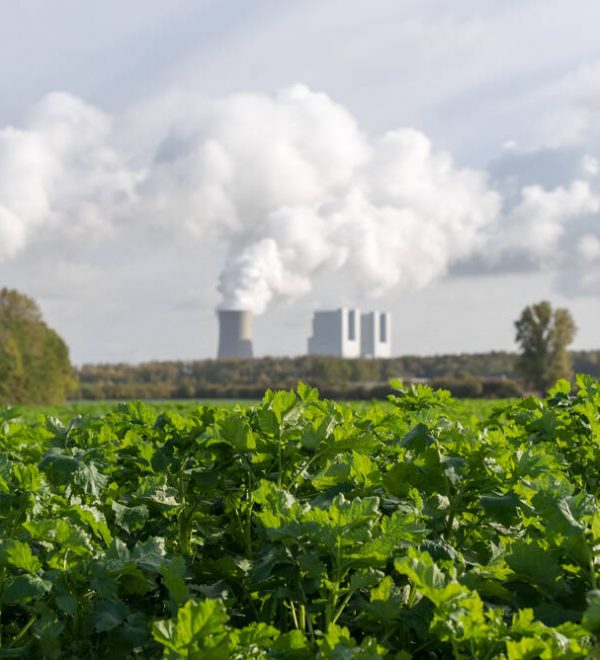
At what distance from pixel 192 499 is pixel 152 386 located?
Result: 4377 inches

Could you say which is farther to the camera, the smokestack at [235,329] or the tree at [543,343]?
the smokestack at [235,329]

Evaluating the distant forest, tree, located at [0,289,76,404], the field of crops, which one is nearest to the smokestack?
the distant forest

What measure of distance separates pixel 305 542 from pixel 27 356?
2601 inches

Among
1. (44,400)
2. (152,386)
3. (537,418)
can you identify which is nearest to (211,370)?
(152,386)

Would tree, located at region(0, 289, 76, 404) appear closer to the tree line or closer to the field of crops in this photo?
the tree line

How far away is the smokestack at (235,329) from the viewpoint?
122875 mm

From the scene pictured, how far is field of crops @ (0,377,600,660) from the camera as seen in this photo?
2016mm

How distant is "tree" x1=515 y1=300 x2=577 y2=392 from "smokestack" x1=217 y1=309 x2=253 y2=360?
5585 centimetres

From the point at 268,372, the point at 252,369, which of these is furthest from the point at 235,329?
the point at 268,372

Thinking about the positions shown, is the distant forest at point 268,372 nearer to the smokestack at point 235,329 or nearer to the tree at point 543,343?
the smokestack at point 235,329

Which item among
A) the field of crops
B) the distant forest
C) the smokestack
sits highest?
the smokestack

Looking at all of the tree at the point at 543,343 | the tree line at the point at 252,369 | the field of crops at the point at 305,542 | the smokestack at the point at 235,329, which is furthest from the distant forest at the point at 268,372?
the field of crops at the point at 305,542

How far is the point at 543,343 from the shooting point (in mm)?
75938

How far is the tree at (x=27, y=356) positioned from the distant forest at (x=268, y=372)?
129 feet
